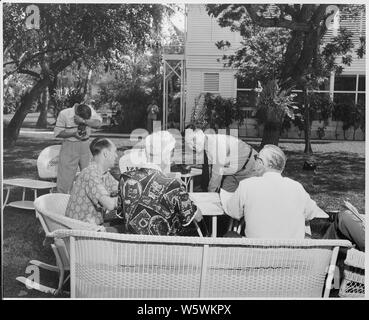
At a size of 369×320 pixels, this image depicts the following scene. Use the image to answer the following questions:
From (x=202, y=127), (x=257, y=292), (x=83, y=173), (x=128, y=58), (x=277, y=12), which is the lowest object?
(x=257, y=292)

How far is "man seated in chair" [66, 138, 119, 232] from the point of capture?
3697 mm

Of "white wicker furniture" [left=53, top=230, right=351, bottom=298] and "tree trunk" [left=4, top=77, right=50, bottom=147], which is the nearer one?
"white wicker furniture" [left=53, top=230, right=351, bottom=298]

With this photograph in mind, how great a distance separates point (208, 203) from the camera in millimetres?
4234

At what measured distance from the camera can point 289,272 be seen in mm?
3330

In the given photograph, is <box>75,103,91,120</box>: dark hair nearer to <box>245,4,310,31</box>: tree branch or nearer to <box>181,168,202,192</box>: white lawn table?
<box>181,168,202,192</box>: white lawn table

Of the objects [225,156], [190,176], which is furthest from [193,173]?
[225,156]

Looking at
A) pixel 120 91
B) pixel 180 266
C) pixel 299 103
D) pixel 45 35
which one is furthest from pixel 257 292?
pixel 45 35

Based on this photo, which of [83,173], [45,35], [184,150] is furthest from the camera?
[184,150]

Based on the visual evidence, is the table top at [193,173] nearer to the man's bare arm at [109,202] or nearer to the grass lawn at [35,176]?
the grass lawn at [35,176]

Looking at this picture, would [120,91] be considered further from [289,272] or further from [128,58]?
[289,272]

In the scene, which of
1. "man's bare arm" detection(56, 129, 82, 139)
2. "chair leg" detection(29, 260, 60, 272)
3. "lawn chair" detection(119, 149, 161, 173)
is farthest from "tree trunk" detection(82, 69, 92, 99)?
"chair leg" detection(29, 260, 60, 272)

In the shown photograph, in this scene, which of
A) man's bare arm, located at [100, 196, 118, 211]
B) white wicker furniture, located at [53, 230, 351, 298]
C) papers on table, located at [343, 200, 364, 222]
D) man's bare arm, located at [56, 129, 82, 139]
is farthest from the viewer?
man's bare arm, located at [56, 129, 82, 139]

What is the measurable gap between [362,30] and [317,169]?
1.11m

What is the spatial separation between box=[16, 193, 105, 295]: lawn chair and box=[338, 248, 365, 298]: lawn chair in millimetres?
1553
